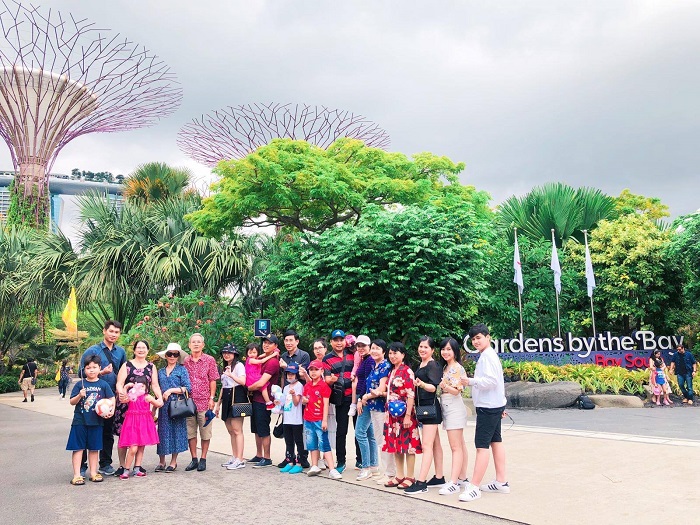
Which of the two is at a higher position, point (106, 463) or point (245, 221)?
point (245, 221)

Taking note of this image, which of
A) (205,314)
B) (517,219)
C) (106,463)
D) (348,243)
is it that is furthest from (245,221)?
(106,463)

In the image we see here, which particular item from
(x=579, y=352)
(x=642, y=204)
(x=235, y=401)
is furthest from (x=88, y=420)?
(x=642, y=204)

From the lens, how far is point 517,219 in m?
25.2

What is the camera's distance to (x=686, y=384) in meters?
15.0

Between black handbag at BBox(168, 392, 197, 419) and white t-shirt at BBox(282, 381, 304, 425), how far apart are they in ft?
3.58

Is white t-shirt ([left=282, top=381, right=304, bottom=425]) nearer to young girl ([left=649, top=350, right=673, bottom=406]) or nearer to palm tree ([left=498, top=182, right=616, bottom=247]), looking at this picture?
young girl ([left=649, top=350, right=673, bottom=406])

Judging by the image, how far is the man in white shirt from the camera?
19.5 ft

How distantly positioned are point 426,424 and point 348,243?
29.9 ft

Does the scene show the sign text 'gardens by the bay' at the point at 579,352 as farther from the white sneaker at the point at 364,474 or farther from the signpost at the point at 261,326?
the white sneaker at the point at 364,474

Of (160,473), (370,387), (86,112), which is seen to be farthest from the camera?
(86,112)

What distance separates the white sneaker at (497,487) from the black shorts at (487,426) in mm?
458

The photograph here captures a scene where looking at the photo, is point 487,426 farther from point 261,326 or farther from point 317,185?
point 317,185

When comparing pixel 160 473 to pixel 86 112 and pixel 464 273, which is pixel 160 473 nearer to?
A: pixel 464 273

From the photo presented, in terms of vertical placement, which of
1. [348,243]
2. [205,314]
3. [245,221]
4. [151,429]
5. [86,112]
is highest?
[86,112]
